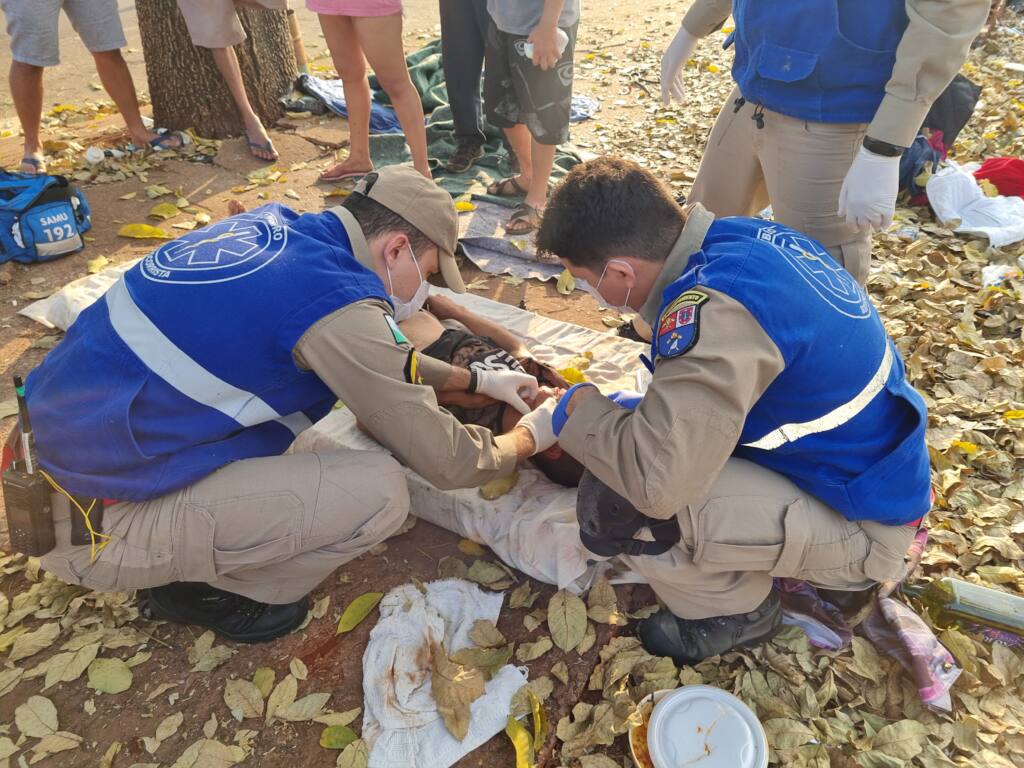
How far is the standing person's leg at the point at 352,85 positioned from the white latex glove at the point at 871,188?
3.37 m

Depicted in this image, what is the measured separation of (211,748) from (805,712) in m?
1.77

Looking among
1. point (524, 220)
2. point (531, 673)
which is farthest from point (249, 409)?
point (524, 220)

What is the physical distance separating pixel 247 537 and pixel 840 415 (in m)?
1.75

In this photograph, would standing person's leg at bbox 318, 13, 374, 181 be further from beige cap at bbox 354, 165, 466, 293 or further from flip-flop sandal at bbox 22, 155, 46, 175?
beige cap at bbox 354, 165, 466, 293

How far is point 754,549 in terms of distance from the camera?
2074 millimetres

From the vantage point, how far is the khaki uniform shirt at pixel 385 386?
196 cm

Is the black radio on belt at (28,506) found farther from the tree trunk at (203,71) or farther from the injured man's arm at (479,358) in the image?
the tree trunk at (203,71)

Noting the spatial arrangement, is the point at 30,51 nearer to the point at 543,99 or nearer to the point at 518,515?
the point at 543,99

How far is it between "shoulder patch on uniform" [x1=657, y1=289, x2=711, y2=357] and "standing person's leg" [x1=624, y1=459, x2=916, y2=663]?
51cm

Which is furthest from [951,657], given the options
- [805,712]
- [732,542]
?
[732,542]

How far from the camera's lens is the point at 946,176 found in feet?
16.3

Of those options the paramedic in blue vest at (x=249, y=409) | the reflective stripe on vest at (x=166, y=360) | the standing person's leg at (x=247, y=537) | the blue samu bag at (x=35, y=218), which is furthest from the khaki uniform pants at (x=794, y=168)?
the blue samu bag at (x=35, y=218)

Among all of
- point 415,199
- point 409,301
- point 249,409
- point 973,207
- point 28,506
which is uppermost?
point 415,199

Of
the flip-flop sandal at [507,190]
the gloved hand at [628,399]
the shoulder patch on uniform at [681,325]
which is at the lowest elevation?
the flip-flop sandal at [507,190]
